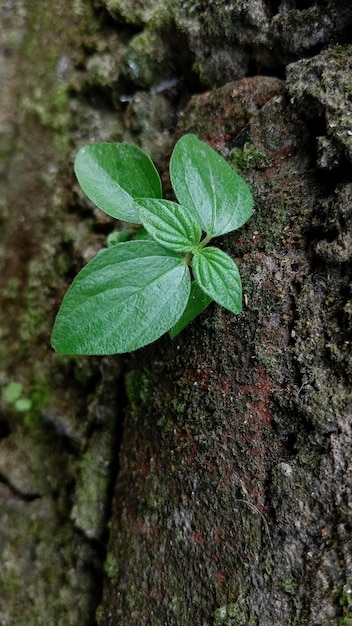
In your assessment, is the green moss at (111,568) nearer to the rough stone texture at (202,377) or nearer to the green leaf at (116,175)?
the rough stone texture at (202,377)

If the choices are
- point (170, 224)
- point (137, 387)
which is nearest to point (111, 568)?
point (137, 387)

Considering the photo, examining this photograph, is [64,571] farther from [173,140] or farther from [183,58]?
[183,58]

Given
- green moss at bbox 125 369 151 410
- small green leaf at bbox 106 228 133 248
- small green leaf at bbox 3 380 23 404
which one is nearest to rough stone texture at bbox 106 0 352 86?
small green leaf at bbox 106 228 133 248

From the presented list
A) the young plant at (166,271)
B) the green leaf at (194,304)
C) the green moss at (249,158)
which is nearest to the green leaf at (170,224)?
the young plant at (166,271)

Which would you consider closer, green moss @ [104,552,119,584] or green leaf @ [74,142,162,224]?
green leaf @ [74,142,162,224]

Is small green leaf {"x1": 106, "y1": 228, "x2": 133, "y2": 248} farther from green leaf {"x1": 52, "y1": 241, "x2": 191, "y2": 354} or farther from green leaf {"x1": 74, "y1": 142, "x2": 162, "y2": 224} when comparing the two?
green leaf {"x1": 52, "y1": 241, "x2": 191, "y2": 354}

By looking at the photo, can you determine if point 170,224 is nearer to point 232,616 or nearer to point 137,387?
point 137,387

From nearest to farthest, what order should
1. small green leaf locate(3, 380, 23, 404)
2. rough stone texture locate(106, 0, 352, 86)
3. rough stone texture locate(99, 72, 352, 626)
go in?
rough stone texture locate(99, 72, 352, 626) → rough stone texture locate(106, 0, 352, 86) → small green leaf locate(3, 380, 23, 404)
